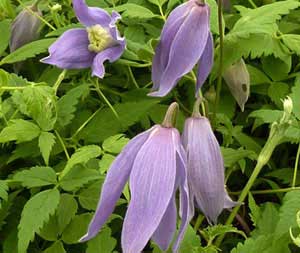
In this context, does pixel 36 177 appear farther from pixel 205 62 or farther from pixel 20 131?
pixel 205 62

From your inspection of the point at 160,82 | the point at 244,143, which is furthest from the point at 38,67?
the point at 160,82

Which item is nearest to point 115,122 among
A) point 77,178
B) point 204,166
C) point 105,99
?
point 105,99

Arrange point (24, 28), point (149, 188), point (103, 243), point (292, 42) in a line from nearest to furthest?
point (149, 188) → point (103, 243) → point (292, 42) → point (24, 28)

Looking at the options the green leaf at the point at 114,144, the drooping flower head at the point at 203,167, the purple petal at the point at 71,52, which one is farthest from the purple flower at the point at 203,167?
the purple petal at the point at 71,52

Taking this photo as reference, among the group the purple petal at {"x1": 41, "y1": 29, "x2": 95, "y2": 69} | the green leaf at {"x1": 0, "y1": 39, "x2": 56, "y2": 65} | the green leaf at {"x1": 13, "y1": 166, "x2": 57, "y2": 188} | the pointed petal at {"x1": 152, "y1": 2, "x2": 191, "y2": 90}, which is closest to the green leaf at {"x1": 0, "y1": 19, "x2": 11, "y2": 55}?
the green leaf at {"x1": 0, "y1": 39, "x2": 56, "y2": 65}

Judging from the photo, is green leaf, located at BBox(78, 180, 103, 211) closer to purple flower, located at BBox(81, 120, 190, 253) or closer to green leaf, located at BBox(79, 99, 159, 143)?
green leaf, located at BBox(79, 99, 159, 143)

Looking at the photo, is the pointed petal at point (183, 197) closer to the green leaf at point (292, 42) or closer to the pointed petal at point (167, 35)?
the pointed petal at point (167, 35)

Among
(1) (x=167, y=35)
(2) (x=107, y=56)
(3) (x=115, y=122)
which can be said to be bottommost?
(3) (x=115, y=122)
